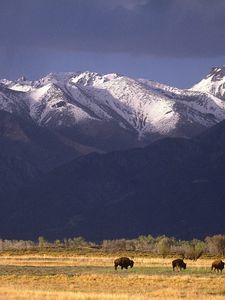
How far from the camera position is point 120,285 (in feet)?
219

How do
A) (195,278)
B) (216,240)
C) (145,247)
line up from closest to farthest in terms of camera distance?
(195,278), (216,240), (145,247)

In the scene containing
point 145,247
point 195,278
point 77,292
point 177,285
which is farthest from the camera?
point 145,247

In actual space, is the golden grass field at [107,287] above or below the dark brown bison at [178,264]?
below

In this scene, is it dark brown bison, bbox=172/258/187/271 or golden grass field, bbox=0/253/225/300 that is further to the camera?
dark brown bison, bbox=172/258/187/271

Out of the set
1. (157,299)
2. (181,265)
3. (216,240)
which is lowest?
(157,299)

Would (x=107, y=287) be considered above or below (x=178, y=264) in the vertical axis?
below

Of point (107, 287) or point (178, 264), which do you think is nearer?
point (107, 287)

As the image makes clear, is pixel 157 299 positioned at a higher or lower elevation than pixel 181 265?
lower

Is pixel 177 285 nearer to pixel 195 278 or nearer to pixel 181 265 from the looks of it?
pixel 195 278

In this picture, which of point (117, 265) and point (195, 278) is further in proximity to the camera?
point (117, 265)

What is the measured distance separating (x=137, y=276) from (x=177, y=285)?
8405mm

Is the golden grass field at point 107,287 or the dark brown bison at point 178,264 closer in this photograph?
the golden grass field at point 107,287

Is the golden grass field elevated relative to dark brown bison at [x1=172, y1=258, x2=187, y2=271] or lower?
lower

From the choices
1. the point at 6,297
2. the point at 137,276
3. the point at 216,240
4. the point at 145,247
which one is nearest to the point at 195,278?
the point at 137,276
